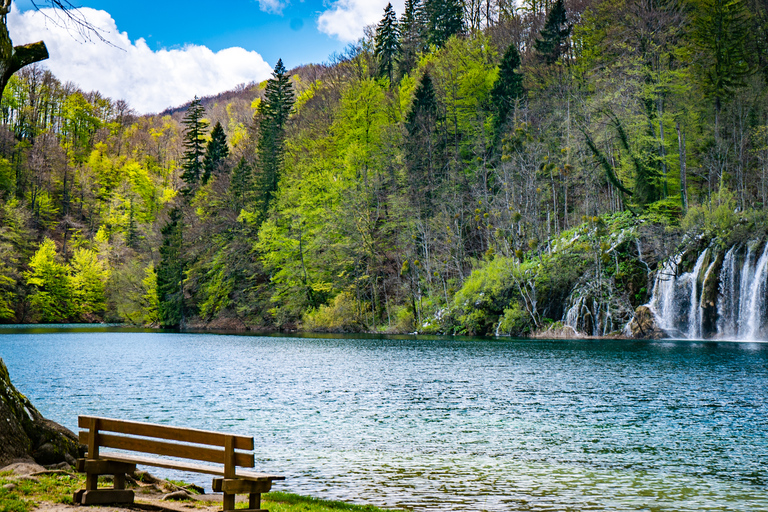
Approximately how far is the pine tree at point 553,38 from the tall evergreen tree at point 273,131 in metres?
30.2

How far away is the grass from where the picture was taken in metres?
6.62

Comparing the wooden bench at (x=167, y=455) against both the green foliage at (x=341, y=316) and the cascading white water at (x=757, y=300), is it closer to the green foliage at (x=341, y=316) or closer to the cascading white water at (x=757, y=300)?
the cascading white water at (x=757, y=300)

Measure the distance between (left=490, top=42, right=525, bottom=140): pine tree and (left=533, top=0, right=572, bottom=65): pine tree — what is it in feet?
8.60

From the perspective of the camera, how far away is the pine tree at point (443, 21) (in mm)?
76000

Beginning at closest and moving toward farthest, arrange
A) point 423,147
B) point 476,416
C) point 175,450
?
point 175,450 < point 476,416 < point 423,147

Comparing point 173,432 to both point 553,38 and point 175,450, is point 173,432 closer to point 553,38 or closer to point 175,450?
point 175,450

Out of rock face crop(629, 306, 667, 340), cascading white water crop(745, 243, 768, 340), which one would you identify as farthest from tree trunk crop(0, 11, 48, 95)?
rock face crop(629, 306, 667, 340)

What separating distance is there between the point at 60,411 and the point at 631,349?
87.0 feet

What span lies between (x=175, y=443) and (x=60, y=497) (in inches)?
63.1

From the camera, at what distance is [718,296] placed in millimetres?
36781

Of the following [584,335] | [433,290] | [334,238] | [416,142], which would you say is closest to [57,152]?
[334,238]

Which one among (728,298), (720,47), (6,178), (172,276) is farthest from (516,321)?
(6,178)

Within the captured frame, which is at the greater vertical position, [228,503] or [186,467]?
[186,467]

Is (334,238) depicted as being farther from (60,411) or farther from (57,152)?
(57,152)
